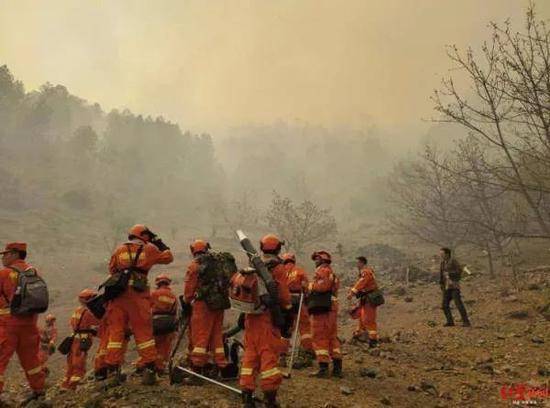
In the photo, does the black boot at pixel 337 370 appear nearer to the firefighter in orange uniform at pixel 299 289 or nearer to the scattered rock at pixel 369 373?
the scattered rock at pixel 369 373

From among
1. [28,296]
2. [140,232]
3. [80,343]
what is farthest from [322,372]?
[28,296]

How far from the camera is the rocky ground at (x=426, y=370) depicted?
5676 millimetres

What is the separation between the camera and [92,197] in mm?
60375

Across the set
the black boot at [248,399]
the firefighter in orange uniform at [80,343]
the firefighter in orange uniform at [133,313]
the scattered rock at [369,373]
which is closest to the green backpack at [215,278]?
the firefighter in orange uniform at [133,313]

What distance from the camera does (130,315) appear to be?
5973 millimetres

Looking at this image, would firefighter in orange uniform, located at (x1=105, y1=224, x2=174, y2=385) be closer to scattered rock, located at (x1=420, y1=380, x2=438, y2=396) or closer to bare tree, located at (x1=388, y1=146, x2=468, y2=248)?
scattered rock, located at (x1=420, y1=380, x2=438, y2=396)

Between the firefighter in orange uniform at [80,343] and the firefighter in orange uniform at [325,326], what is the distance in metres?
4.04

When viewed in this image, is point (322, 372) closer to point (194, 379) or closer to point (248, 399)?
point (194, 379)

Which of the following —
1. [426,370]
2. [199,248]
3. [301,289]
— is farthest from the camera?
[426,370]

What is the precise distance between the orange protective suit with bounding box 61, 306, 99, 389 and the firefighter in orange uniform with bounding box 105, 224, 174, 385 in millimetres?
2409

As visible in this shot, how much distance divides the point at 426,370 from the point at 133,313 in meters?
5.51

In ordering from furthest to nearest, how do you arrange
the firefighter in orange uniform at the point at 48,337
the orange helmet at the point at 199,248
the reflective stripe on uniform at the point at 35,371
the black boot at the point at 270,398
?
1. the firefighter in orange uniform at the point at 48,337
2. the orange helmet at the point at 199,248
3. the reflective stripe on uniform at the point at 35,371
4. the black boot at the point at 270,398

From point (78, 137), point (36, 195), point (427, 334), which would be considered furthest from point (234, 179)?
point (427, 334)

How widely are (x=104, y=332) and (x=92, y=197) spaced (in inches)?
2279
